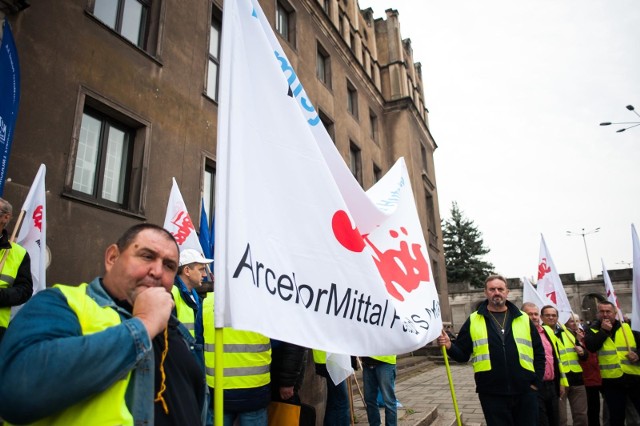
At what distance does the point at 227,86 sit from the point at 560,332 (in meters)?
7.33

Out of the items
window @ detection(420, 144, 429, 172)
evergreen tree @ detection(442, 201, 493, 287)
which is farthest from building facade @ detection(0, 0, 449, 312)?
evergreen tree @ detection(442, 201, 493, 287)

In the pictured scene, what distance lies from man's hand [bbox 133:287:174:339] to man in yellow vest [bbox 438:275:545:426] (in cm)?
346

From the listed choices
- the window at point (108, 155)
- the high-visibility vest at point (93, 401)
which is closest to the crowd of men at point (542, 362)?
the high-visibility vest at point (93, 401)

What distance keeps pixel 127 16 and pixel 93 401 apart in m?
9.36

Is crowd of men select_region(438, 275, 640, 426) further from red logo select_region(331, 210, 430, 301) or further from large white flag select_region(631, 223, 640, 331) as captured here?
red logo select_region(331, 210, 430, 301)

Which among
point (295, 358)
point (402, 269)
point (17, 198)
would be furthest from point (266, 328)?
point (17, 198)

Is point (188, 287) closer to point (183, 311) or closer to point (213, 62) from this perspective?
point (183, 311)

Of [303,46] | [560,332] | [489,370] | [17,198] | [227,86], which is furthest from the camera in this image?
[303,46]

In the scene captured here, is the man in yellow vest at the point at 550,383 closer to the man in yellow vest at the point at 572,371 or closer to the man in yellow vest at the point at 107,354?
the man in yellow vest at the point at 572,371

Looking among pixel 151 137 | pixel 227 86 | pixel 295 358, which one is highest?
pixel 151 137

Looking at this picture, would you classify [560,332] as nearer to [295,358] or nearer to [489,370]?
[489,370]

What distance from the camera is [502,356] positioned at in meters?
4.39

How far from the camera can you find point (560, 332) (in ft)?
23.4

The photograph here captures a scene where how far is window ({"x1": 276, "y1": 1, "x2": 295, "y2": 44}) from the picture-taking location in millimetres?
14641
